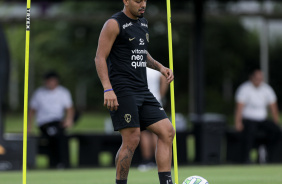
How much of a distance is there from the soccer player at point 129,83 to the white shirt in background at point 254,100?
791 centimetres

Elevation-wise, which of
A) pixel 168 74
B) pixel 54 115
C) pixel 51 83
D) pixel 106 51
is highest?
pixel 51 83

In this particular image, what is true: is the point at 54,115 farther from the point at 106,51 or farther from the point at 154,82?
the point at 106,51

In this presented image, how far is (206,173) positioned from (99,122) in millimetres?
34012

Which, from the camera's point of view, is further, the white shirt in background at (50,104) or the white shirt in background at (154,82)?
the white shirt in background at (50,104)

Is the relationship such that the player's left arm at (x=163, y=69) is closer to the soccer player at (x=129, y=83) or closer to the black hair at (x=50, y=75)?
the soccer player at (x=129, y=83)

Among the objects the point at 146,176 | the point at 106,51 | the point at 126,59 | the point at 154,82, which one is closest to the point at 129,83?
the point at 126,59

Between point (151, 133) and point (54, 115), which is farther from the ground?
point (54, 115)

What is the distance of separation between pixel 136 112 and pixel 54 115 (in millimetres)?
7559

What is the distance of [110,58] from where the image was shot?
7148 mm

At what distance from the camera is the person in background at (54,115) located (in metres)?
14.4

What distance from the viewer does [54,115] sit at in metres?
14.4

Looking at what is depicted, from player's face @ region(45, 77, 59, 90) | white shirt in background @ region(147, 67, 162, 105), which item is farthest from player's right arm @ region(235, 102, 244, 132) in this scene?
player's face @ region(45, 77, 59, 90)

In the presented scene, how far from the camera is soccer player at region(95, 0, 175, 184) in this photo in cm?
698

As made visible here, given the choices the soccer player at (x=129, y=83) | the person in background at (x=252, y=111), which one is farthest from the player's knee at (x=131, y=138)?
the person in background at (x=252, y=111)
